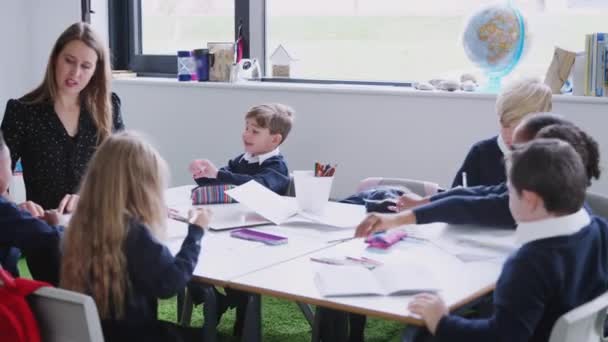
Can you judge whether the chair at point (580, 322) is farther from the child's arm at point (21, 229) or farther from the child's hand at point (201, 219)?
the child's arm at point (21, 229)

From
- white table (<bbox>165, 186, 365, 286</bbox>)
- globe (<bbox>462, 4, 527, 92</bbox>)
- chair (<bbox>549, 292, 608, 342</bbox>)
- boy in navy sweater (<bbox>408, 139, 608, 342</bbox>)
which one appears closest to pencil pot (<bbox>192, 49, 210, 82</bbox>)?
globe (<bbox>462, 4, 527, 92</bbox>)

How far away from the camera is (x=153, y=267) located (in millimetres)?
1889

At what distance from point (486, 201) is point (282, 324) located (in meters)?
1.20

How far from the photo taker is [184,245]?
200cm

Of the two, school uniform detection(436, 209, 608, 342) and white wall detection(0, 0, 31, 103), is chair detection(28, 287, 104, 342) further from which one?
white wall detection(0, 0, 31, 103)

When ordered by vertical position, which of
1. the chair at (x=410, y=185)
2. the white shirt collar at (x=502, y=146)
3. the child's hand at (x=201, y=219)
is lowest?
the chair at (x=410, y=185)

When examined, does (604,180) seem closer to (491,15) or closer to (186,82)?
(491,15)

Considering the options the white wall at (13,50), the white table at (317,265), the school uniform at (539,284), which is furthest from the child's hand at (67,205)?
the white wall at (13,50)

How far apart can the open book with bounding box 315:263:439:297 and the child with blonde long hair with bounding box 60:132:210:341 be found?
0.32 m

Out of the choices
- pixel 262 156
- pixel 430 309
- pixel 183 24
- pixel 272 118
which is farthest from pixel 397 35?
pixel 430 309

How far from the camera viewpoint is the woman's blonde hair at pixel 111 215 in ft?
6.16

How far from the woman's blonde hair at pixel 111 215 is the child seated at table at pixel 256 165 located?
39.3 inches

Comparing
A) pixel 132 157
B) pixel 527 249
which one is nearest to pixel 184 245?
pixel 132 157

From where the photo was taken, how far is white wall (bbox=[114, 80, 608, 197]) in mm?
3557
